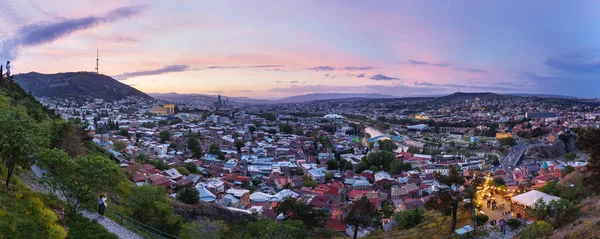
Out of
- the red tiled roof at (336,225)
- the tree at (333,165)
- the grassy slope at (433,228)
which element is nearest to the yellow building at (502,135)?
the tree at (333,165)

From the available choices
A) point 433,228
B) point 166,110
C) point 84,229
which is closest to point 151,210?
point 84,229

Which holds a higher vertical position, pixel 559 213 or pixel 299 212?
pixel 559 213

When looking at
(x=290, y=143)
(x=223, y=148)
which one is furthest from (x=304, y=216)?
(x=290, y=143)

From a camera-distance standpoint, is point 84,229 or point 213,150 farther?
point 213,150

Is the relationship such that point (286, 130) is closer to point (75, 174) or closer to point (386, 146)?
point (386, 146)

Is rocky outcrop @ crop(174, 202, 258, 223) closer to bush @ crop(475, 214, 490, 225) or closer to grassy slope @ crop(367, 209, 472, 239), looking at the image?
grassy slope @ crop(367, 209, 472, 239)

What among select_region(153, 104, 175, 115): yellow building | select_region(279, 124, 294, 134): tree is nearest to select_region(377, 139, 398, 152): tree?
select_region(279, 124, 294, 134): tree
